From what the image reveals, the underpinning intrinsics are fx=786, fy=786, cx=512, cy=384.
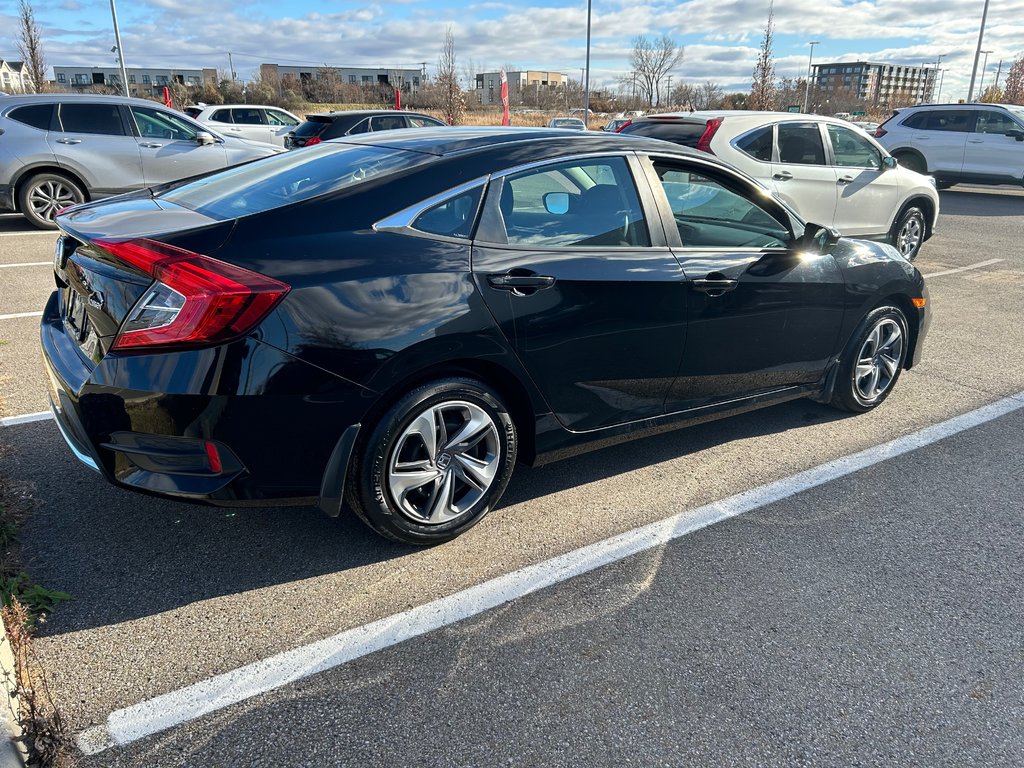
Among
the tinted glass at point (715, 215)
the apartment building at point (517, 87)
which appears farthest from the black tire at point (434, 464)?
the apartment building at point (517, 87)

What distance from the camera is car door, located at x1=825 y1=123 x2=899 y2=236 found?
882cm

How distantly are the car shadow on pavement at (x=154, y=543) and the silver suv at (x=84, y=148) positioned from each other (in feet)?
24.5

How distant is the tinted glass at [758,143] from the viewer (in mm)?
8039

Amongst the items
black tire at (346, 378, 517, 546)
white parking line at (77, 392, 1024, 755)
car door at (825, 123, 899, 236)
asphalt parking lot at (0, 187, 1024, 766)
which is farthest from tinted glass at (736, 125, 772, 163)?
black tire at (346, 378, 517, 546)

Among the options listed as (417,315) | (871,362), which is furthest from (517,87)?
(417,315)

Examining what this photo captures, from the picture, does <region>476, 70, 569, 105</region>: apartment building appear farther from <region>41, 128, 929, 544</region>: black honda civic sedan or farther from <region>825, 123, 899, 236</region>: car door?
<region>41, 128, 929, 544</region>: black honda civic sedan

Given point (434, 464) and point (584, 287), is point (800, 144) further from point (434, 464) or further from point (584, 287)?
point (434, 464)

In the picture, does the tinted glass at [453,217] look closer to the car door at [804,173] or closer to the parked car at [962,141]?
the car door at [804,173]

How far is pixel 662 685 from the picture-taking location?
247cm

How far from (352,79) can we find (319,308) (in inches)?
4293

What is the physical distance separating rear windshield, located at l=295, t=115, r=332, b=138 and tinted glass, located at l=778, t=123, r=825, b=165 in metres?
7.44

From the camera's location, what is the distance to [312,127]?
12703mm

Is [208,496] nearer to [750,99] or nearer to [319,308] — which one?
[319,308]

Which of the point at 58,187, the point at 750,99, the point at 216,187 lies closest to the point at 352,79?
the point at 750,99
